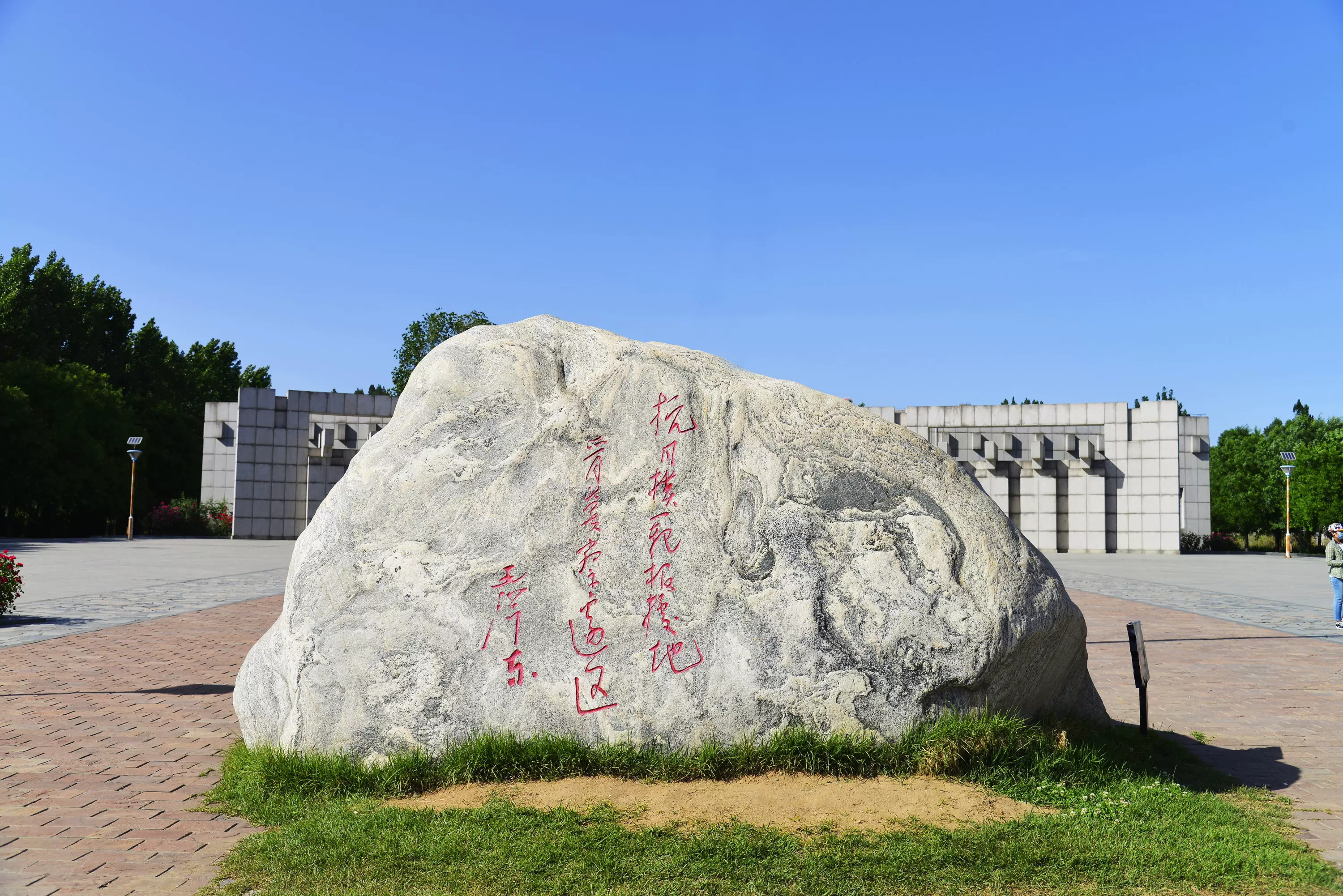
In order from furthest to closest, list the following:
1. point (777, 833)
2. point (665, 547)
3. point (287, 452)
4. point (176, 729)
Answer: point (287, 452) < point (176, 729) < point (665, 547) < point (777, 833)

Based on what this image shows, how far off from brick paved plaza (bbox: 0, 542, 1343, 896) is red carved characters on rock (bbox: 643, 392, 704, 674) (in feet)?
7.94

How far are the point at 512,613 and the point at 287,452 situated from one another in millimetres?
33805

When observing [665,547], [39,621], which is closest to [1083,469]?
[39,621]

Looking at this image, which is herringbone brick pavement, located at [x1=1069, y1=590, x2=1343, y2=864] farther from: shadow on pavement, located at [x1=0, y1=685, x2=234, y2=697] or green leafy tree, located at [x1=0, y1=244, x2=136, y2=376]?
green leafy tree, located at [x1=0, y1=244, x2=136, y2=376]

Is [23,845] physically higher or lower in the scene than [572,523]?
lower

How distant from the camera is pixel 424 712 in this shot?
17.8 feet

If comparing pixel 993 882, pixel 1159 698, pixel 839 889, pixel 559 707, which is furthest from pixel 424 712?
pixel 1159 698

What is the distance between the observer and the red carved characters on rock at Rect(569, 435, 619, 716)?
17.9 ft

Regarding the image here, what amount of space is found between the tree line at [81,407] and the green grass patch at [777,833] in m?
39.8

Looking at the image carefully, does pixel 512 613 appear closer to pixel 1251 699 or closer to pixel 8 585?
pixel 1251 699

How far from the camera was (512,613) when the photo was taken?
5.61 meters

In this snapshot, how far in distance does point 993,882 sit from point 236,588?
16.3 m

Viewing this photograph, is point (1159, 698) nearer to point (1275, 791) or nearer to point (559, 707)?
point (1275, 791)

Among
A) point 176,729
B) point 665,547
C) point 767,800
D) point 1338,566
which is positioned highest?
point 665,547
